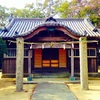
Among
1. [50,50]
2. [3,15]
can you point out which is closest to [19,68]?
[50,50]

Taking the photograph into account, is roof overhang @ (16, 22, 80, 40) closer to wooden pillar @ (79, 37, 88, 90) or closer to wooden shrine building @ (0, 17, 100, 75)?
wooden shrine building @ (0, 17, 100, 75)

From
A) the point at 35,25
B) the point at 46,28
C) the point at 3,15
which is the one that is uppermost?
the point at 3,15

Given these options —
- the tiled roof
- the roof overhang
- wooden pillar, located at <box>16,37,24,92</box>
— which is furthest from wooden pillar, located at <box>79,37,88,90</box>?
the tiled roof

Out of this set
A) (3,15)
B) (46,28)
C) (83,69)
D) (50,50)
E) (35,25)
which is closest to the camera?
(83,69)

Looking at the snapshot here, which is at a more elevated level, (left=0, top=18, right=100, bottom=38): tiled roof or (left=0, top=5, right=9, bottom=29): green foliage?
(left=0, top=5, right=9, bottom=29): green foliage

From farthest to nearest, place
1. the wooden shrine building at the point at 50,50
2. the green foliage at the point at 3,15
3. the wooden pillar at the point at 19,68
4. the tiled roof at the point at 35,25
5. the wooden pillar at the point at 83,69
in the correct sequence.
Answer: the green foliage at the point at 3,15, the tiled roof at the point at 35,25, the wooden shrine building at the point at 50,50, the wooden pillar at the point at 83,69, the wooden pillar at the point at 19,68

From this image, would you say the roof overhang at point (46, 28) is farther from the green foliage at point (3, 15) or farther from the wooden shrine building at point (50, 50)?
the green foliage at point (3, 15)

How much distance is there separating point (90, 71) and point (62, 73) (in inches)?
91.0

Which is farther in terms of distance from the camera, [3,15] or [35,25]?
[3,15]

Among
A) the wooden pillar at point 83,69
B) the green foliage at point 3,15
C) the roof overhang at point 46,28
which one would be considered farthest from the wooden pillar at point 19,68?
the green foliage at point 3,15

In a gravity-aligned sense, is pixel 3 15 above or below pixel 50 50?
above

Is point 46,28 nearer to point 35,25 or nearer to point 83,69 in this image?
point 83,69

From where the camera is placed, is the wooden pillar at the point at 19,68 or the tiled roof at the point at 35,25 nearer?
the wooden pillar at the point at 19,68

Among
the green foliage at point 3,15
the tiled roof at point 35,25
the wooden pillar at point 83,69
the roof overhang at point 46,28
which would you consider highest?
the green foliage at point 3,15
